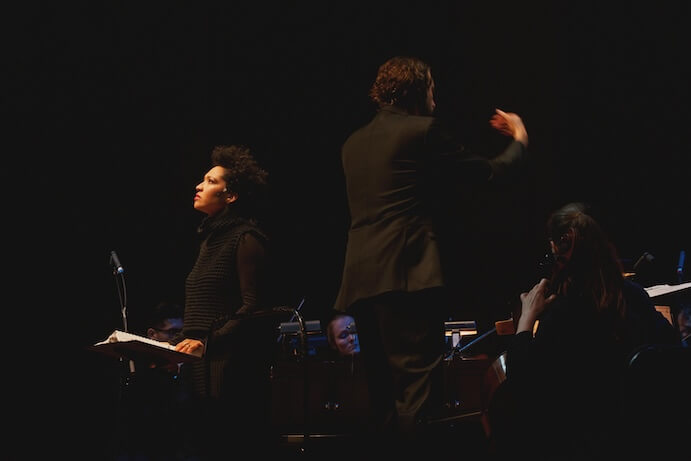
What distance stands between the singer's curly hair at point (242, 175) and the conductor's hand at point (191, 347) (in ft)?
2.30

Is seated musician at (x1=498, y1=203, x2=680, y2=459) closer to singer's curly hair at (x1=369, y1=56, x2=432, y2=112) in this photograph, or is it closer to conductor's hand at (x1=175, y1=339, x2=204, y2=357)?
singer's curly hair at (x1=369, y1=56, x2=432, y2=112)

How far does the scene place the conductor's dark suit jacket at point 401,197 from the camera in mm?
2238

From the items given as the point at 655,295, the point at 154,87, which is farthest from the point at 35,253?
the point at 655,295

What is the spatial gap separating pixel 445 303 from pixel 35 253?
3422 millimetres

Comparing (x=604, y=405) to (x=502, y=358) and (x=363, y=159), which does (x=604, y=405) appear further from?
(x=363, y=159)

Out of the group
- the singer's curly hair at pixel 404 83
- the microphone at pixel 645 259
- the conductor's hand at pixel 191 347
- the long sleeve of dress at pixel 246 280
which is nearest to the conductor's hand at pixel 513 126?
the singer's curly hair at pixel 404 83

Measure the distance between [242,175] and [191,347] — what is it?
0.85 metres

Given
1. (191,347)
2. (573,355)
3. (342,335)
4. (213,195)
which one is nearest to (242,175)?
(213,195)

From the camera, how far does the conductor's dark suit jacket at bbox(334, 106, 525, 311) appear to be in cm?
224

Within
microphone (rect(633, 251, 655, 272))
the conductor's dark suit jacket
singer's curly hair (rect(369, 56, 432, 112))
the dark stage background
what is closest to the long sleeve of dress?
the conductor's dark suit jacket

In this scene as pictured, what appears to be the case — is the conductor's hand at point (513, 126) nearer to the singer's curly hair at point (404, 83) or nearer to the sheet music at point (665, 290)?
the singer's curly hair at point (404, 83)

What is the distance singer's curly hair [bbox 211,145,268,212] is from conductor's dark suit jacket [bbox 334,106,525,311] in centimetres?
106

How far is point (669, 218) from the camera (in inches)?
229

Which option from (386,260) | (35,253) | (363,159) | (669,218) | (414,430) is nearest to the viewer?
(414,430)
